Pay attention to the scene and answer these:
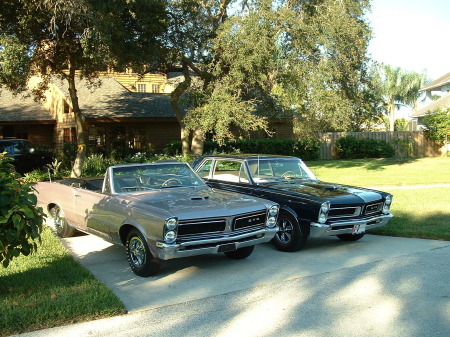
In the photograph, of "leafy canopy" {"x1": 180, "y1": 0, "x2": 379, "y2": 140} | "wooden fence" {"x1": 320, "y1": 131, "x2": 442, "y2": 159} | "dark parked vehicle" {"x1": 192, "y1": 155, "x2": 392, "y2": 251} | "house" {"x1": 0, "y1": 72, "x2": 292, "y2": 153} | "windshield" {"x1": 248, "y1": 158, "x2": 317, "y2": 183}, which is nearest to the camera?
"dark parked vehicle" {"x1": 192, "y1": 155, "x2": 392, "y2": 251}

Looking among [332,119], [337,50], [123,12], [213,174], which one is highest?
[123,12]

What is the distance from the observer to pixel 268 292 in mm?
5781

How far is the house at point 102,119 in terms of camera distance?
26.4 meters

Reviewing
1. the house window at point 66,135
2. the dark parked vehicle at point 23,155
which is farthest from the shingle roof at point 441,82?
the dark parked vehicle at point 23,155

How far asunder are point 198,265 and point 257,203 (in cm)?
125

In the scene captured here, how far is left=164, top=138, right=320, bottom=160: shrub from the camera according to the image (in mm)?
25031

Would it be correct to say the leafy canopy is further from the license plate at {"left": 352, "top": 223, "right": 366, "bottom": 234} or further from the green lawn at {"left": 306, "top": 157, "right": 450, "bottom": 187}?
the license plate at {"left": 352, "top": 223, "right": 366, "bottom": 234}

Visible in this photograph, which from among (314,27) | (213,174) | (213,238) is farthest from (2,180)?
(314,27)

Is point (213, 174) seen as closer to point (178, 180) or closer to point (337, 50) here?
point (178, 180)

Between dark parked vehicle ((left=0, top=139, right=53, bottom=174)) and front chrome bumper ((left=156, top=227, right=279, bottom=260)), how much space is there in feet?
50.6

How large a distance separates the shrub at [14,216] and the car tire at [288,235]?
3.90m

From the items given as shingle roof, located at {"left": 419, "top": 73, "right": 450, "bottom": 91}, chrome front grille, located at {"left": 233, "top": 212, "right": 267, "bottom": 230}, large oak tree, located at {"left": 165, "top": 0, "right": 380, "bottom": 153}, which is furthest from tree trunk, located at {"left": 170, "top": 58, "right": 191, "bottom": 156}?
shingle roof, located at {"left": 419, "top": 73, "right": 450, "bottom": 91}

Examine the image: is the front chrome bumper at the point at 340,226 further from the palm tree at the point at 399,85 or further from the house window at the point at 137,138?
the palm tree at the point at 399,85

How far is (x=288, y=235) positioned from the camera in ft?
25.7
